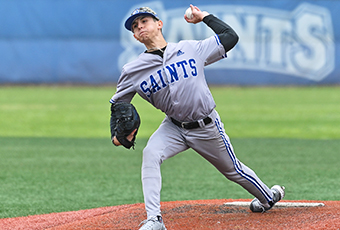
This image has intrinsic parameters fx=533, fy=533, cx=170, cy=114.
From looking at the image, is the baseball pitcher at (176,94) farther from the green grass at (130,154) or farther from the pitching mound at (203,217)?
the green grass at (130,154)

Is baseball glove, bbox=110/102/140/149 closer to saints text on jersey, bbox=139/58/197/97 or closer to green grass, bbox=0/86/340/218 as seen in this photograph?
saints text on jersey, bbox=139/58/197/97

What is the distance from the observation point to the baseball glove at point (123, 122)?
12.2 ft

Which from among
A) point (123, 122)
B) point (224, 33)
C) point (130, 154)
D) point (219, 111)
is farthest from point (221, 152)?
point (219, 111)

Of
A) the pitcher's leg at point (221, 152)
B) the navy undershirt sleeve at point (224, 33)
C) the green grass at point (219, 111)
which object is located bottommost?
the green grass at point (219, 111)

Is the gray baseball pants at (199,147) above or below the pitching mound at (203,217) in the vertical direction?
above

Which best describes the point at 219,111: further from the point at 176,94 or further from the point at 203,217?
the point at 176,94

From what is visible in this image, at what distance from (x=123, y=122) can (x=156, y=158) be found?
34cm

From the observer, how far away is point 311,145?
342 inches

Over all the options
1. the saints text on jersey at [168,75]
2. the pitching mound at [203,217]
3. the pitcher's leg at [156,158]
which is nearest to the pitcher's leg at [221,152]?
the pitcher's leg at [156,158]

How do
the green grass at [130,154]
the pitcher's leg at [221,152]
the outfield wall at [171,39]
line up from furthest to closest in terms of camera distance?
the outfield wall at [171,39] < the green grass at [130,154] < the pitcher's leg at [221,152]

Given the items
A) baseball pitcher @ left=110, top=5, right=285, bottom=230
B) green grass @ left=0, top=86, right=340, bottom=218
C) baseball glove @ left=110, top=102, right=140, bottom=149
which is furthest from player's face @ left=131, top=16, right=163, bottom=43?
green grass @ left=0, top=86, right=340, bottom=218

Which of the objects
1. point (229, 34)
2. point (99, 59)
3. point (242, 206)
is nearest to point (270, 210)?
point (242, 206)

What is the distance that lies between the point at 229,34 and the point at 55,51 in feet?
46.6

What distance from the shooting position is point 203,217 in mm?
3947
